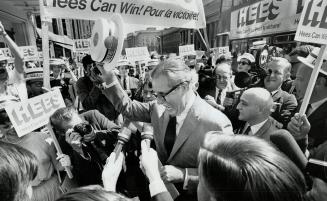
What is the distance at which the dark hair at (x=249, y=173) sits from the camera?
0.75m

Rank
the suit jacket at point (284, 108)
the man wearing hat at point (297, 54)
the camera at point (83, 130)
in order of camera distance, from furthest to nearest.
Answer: the man wearing hat at point (297, 54), the suit jacket at point (284, 108), the camera at point (83, 130)

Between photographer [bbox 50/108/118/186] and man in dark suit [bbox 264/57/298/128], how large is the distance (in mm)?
1793

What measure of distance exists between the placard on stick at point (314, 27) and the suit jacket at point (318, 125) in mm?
350

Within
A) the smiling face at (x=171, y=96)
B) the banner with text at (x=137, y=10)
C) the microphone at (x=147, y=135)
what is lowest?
the microphone at (x=147, y=135)

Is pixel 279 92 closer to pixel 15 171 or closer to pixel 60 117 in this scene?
pixel 60 117

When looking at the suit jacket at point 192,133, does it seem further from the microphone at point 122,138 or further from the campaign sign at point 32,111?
the campaign sign at point 32,111

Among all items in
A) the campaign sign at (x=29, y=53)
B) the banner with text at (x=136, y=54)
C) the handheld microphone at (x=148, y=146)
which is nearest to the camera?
the handheld microphone at (x=148, y=146)

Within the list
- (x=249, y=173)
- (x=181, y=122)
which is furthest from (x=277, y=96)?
(x=249, y=173)

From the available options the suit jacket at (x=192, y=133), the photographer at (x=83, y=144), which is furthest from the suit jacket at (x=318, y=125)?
the photographer at (x=83, y=144)

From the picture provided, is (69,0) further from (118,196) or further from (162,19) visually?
(118,196)

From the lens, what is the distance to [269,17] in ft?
12.5

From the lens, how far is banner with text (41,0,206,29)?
2109 millimetres

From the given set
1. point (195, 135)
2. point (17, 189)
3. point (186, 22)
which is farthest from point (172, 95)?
point (186, 22)

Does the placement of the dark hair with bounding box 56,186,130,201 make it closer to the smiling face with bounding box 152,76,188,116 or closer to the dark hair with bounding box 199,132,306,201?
the dark hair with bounding box 199,132,306,201
